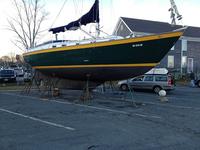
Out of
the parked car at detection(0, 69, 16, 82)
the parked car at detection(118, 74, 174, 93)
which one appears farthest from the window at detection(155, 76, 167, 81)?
the parked car at detection(0, 69, 16, 82)

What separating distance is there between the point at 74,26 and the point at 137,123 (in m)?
9.54

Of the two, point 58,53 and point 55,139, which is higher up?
point 58,53

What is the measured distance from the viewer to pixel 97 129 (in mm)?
8812

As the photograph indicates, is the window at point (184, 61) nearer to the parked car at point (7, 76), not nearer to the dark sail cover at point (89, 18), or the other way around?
the parked car at point (7, 76)

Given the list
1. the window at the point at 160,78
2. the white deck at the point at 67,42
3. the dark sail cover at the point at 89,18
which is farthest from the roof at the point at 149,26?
the dark sail cover at the point at 89,18

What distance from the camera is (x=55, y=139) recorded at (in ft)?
24.8

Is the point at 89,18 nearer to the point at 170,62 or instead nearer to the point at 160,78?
the point at 160,78

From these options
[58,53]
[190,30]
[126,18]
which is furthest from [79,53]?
[190,30]

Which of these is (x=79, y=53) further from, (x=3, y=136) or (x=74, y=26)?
(x=3, y=136)

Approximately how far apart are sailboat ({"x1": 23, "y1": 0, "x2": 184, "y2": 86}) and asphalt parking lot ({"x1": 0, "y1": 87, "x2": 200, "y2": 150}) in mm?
2427

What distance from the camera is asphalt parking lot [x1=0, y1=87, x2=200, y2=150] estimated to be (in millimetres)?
7121

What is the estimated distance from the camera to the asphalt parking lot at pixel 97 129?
7121mm

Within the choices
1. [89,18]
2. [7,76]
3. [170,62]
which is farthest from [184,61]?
[89,18]

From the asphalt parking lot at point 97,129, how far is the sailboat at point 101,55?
7.96ft
